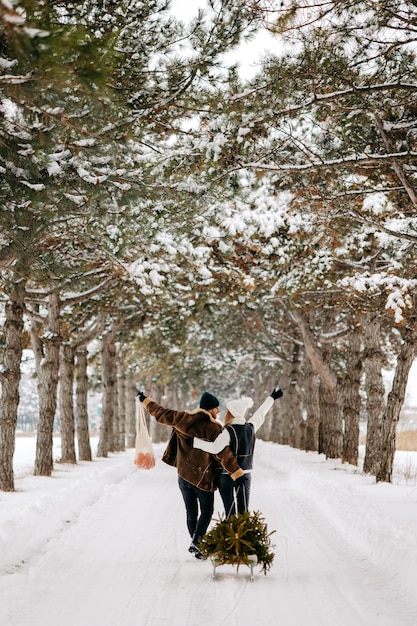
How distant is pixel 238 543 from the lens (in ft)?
23.3

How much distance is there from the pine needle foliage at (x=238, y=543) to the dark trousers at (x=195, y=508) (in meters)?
0.72

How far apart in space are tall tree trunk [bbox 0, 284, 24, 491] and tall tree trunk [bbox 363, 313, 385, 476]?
331 inches

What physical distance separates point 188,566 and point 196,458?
124 cm

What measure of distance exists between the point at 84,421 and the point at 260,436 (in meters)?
33.8

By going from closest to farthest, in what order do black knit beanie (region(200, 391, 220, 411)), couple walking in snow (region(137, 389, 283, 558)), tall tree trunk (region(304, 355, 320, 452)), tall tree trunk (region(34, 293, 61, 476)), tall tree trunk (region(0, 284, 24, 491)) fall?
couple walking in snow (region(137, 389, 283, 558)), black knit beanie (region(200, 391, 220, 411)), tall tree trunk (region(0, 284, 24, 491)), tall tree trunk (region(34, 293, 61, 476)), tall tree trunk (region(304, 355, 320, 452))

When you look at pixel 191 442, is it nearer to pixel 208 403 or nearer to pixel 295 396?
pixel 208 403

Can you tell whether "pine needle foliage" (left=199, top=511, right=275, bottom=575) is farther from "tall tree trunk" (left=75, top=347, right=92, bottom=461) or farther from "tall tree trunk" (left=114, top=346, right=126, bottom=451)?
"tall tree trunk" (left=114, top=346, right=126, bottom=451)

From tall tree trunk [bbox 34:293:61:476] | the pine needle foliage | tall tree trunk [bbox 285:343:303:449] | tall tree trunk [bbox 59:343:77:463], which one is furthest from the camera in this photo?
tall tree trunk [bbox 285:343:303:449]

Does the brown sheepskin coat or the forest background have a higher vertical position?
the forest background

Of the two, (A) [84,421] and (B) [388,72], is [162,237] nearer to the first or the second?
(B) [388,72]

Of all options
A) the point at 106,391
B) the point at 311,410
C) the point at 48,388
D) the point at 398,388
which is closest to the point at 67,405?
the point at 48,388

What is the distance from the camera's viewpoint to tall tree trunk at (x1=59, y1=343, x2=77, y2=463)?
21.6 metres

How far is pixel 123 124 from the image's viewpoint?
8031mm

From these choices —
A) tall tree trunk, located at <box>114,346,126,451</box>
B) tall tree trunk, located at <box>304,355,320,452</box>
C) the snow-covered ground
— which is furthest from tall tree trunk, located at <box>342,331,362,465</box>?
tall tree trunk, located at <box>114,346,126,451</box>
